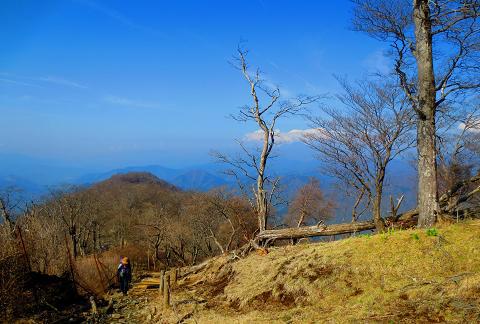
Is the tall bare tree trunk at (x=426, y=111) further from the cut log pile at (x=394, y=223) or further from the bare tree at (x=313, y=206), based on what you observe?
the bare tree at (x=313, y=206)

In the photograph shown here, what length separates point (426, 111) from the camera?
9.56 m

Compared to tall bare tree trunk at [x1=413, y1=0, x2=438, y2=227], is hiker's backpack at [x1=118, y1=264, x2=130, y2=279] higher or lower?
lower

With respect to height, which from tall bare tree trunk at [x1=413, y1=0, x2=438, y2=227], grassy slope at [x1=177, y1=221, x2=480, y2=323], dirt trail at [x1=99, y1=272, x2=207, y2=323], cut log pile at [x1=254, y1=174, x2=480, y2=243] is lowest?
dirt trail at [x1=99, y1=272, x2=207, y2=323]

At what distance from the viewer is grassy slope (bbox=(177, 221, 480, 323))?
5.81 m

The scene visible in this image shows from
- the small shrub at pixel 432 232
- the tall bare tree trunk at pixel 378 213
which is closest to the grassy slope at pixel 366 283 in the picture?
the small shrub at pixel 432 232

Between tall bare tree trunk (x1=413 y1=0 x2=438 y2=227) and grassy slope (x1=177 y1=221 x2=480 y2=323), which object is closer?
grassy slope (x1=177 y1=221 x2=480 y2=323)

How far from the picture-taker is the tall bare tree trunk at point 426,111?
954 centimetres

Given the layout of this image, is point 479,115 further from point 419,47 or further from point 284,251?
point 284,251

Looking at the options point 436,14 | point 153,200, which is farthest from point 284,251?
point 153,200

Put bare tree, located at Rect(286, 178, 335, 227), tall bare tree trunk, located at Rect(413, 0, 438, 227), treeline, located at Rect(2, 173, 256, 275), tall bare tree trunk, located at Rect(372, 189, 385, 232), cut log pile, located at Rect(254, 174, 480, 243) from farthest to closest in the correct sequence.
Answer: bare tree, located at Rect(286, 178, 335, 227) < treeline, located at Rect(2, 173, 256, 275) < tall bare tree trunk, located at Rect(372, 189, 385, 232) < cut log pile, located at Rect(254, 174, 480, 243) < tall bare tree trunk, located at Rect(413, 0, 438, 227)

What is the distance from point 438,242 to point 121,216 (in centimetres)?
6100

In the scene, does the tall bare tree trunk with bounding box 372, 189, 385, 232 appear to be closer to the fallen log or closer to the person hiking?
the fallen log

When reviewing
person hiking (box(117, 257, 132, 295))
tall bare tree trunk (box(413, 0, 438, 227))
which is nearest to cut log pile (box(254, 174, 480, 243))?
tall bare tree trunk (box(413, 0, 438, 227))

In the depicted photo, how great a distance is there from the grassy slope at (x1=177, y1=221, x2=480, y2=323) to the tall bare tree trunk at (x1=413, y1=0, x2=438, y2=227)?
1.20m
